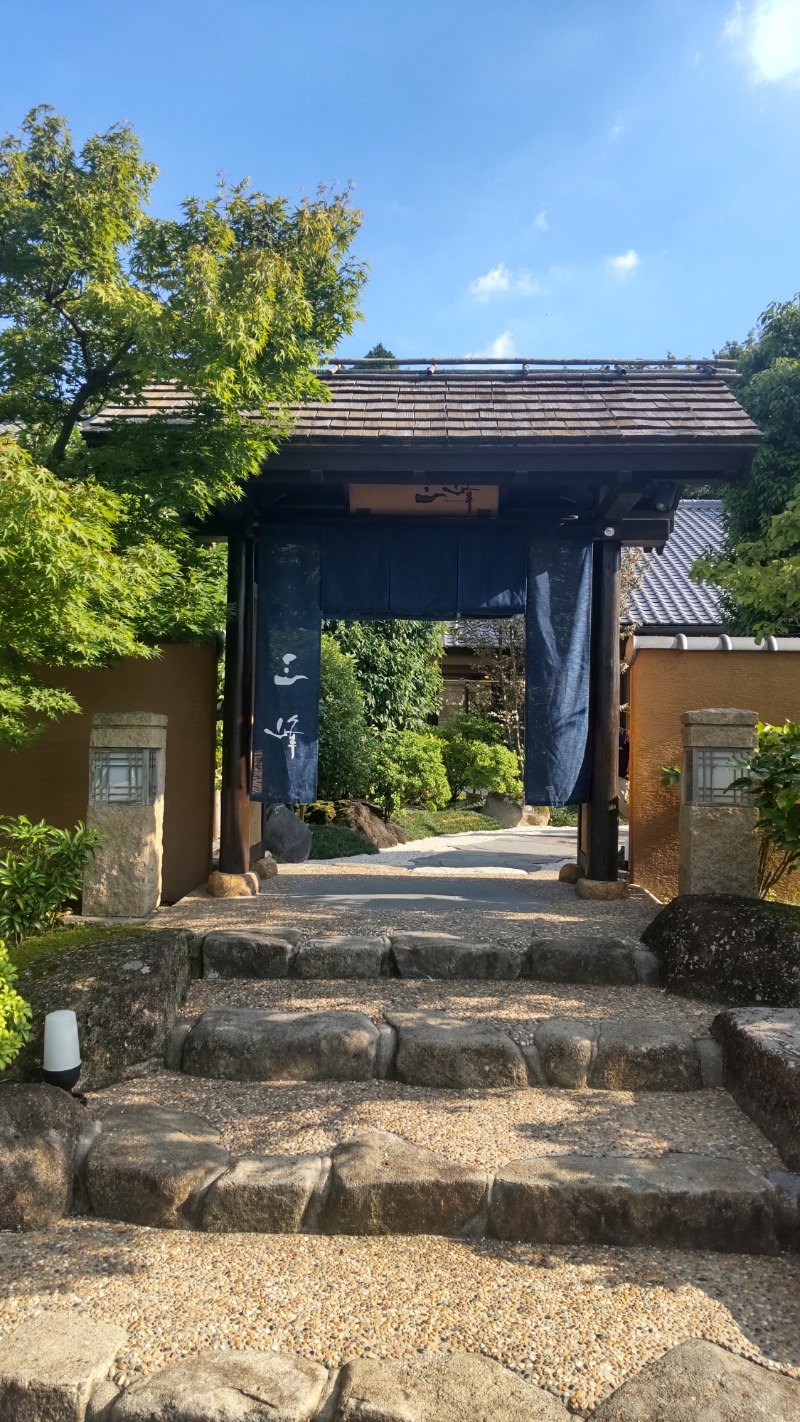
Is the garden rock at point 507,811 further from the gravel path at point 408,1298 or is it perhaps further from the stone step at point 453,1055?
the gravel path at point 408,1298

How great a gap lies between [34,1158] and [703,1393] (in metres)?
2.38

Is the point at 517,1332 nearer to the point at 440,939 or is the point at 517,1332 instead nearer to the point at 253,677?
the point at 440,939

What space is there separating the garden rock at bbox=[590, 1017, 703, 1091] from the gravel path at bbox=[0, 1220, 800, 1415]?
1.00 m

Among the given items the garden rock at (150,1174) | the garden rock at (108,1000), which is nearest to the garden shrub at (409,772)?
the garden rock at (108,1000)

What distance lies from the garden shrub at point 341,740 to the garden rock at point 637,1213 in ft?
31.8

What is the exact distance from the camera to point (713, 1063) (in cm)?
391

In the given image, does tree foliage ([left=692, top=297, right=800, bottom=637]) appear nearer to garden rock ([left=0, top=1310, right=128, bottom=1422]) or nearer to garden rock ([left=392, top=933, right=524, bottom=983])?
garden rock ([left=392, top=933, right=524, bottom=983])

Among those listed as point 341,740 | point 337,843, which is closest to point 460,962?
point 337,843

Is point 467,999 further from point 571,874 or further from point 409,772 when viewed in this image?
point 409,772

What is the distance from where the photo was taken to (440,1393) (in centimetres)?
221

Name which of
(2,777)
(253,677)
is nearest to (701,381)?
(253,677)

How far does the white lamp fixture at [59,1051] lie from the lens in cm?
367

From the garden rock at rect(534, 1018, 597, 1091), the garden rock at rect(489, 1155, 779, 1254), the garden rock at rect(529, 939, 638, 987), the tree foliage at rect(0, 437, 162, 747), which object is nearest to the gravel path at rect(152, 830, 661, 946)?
the garden rock at rect(529, 939, 638, 987)

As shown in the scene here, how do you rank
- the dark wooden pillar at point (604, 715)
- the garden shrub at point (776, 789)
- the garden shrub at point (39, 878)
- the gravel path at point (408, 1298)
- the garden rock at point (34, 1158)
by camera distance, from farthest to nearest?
1. the dark wooden pillar at point (604, 715)
2. the garden shrub at point (776, 789)
3. the garden shrub at point (39, 878)
4. the garden rock at point (34, 1158)
5. the gravel path at point (408, 1298)
